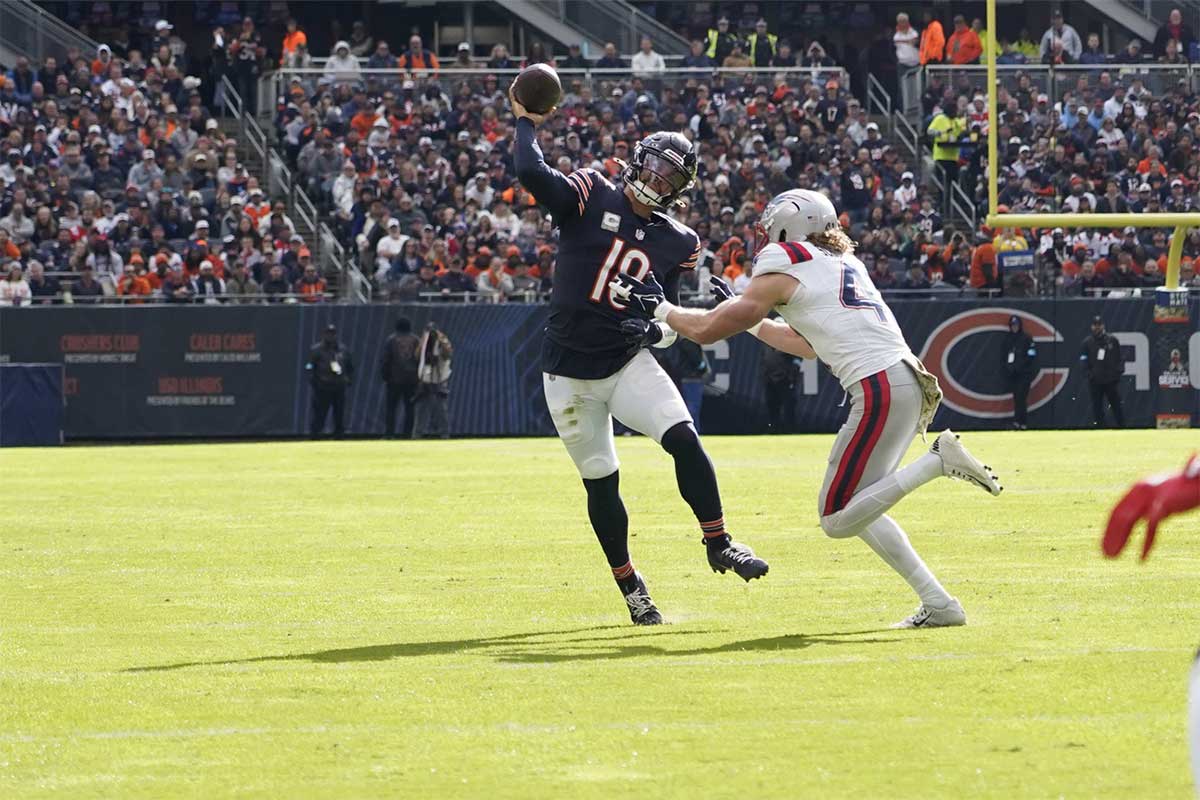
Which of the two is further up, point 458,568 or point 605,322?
point 605,322

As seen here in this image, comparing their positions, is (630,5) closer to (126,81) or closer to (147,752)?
(126,81)

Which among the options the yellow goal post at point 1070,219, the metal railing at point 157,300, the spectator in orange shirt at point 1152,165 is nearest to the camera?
the yellow goal post at point 1070,219

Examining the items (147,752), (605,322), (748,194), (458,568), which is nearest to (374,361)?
(748,194)

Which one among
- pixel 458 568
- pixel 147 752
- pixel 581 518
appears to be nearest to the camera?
pixel 147 752

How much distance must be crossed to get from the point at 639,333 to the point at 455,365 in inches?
717

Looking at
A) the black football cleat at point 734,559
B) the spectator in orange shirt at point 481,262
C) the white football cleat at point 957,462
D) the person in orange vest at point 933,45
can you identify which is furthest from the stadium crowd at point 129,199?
the white football cleat at point 957,462

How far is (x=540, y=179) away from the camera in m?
7.85

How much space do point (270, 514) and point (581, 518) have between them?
2363 millimetres

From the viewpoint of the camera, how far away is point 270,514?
45.0ft

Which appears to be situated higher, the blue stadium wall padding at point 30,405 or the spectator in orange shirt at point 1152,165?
the spectator in orange shirt at point 1152,165

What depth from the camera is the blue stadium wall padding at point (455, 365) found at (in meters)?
25.6

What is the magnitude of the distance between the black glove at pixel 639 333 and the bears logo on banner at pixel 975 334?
18580mm

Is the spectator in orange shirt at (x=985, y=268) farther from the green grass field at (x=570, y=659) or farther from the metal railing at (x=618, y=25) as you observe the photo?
the green grass field at (x=570, y=659)

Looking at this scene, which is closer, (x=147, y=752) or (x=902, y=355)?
(x=147, y=752)
